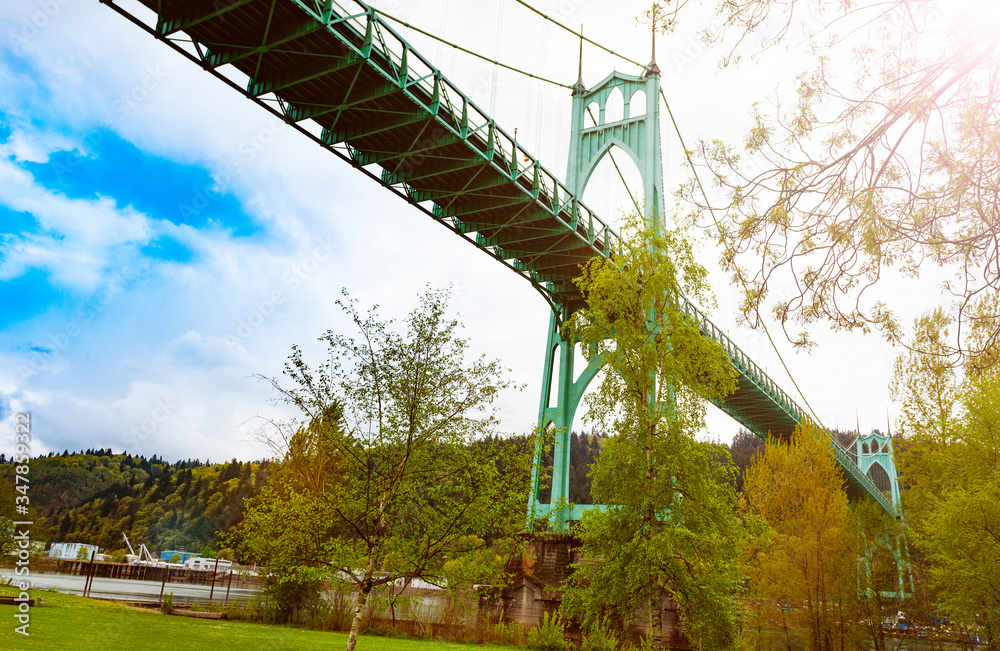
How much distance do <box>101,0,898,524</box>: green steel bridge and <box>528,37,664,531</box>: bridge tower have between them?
58mm

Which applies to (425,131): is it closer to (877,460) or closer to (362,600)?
(362,600)

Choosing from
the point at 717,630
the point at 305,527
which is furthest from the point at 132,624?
the point at 717,630

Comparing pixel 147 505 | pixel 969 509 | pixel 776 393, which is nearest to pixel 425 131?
pixel 969 509

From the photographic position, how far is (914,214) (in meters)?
4.82

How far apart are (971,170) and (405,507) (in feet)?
26.9

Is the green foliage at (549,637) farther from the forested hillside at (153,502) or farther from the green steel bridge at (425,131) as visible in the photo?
the forested hillside at (153,502)

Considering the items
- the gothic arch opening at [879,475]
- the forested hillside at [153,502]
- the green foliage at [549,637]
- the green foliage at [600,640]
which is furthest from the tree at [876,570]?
the gothic arch opening at [879,475]

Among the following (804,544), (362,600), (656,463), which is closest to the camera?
(362,600)

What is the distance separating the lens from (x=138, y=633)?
1115 centimetres

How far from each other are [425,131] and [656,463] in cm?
1062

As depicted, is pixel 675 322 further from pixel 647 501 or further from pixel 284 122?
pixel 284 122

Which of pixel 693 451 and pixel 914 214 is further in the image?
pixel 693 451

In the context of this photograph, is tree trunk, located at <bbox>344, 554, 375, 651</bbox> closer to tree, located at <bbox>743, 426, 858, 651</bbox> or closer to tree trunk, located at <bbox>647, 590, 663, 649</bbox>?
tree trunk, located at <bbox>647, 590, 663, 649</bbox>

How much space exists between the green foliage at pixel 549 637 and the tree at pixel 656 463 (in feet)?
11.2
